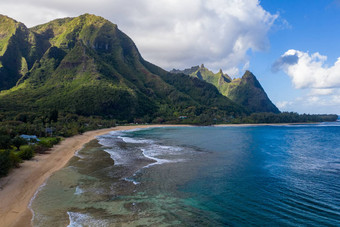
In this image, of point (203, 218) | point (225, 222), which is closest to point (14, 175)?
point (203, 218)

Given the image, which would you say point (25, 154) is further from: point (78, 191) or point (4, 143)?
point (78, 191)

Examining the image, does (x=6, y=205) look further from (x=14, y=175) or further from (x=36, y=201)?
(x=14, y=175)

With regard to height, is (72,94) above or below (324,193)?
above

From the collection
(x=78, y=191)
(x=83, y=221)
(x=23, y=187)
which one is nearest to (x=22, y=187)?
(x=23, y=187)

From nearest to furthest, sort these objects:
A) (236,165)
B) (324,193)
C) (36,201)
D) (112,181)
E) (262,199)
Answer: (36,201) < (262,199) < (324,193) < (112,181) < (236,165)

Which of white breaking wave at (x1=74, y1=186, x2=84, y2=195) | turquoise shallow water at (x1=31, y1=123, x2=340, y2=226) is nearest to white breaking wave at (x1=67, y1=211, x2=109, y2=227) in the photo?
turquoise shallow water at (x1=31, y1=123, x2=340, y2=226)

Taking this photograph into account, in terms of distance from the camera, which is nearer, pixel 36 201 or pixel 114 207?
pixel 114 207

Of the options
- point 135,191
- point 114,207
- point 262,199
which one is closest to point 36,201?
point 114,207

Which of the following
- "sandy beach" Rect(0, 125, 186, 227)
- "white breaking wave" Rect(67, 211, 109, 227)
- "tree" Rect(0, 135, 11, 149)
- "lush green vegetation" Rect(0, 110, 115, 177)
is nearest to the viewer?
"white breaking wave" Rect(67, 211, 109, 227)

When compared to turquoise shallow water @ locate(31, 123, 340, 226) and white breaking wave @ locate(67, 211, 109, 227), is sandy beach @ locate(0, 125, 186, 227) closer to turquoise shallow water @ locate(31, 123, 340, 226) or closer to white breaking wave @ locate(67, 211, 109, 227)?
turquoise shallow water @ locate(31, 123, 340, 226)

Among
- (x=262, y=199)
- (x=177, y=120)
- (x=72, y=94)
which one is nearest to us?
(x=262, y=199)
